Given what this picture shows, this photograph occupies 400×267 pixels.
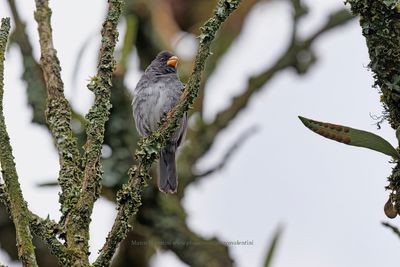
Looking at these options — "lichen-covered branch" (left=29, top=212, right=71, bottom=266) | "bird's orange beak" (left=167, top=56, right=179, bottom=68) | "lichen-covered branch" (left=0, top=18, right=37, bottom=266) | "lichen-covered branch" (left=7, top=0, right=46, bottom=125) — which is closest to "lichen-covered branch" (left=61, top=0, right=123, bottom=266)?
"lichen-covered branch" (left=29, top=212, right=71, bottom=266)

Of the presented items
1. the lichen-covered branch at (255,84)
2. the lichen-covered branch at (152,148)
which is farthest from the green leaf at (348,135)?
the lichen-covered branch at (255,84)

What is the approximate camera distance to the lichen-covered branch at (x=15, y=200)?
1929 mm

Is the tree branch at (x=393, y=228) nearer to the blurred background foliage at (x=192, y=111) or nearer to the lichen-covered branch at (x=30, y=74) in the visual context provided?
the blurred background foliage at (x=192, y=111)

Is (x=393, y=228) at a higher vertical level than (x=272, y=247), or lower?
lower

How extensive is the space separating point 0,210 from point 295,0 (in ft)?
8.46

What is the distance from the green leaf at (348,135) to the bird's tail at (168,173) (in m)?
2.79

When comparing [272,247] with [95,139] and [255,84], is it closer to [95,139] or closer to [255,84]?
[95,139]

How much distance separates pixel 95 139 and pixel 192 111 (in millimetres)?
3241

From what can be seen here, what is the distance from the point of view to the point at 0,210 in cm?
487

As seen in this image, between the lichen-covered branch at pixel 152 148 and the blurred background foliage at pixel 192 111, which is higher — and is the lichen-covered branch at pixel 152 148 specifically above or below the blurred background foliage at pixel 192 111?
below

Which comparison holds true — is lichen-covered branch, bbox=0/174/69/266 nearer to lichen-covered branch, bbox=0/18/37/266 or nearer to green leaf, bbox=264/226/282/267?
lichen-covered branch, bbox=0/18/37/266

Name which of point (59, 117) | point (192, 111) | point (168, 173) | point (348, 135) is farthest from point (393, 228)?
point (192, 111)

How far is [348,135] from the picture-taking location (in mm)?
2152

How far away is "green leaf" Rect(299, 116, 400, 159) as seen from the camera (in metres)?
2.13
